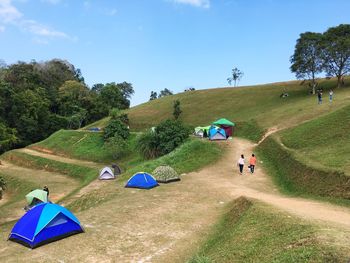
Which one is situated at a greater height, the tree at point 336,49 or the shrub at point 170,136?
the tree at point 336,49

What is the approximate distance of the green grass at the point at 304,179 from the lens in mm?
18359

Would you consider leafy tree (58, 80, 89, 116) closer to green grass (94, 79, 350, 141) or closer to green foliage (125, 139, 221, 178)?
green grass (94, 79, 350, 141)

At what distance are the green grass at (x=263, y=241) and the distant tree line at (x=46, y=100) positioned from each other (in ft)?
180

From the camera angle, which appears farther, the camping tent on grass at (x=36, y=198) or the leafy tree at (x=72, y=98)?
the leafy tree at (x=72, y=98)

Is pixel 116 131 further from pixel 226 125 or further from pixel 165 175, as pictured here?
pixel 165 175

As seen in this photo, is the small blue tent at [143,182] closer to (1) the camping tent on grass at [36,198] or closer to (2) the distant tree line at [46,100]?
(1) the camping tent on grass at [36,198]

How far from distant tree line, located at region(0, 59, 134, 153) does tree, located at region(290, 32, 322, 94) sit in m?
48.2

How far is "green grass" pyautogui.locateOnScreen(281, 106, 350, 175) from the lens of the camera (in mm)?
21875

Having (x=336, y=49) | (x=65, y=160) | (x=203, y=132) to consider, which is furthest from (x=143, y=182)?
(x=336, y=49)

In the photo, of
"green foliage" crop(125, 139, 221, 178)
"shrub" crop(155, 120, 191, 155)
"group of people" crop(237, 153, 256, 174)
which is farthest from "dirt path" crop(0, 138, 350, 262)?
"shrub" crop(155, 120, 191, 155)

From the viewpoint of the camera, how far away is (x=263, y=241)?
458 inches

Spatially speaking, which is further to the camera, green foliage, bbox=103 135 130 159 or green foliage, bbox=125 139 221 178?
green foliage, bbox=103 135 130 159

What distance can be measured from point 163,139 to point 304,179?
16871mm

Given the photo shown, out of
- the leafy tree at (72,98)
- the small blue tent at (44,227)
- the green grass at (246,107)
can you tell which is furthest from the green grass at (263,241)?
the leafy tree at (72,98)
